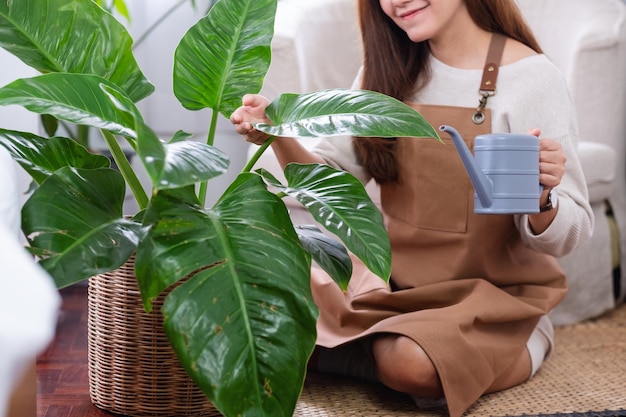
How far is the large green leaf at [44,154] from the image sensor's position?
3.74 feet

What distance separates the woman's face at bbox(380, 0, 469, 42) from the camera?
1.45m

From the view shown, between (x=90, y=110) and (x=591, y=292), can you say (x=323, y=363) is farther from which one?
(x=591, y=292)

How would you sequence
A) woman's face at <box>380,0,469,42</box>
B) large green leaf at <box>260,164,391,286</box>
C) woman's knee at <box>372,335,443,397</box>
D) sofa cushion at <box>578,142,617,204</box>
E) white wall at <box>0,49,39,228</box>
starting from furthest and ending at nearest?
sofa cushion at <box>578,142,617,204</box> → white wall at <box>0,49,39,228</box> → woman's face at <box>380,0,469,42</box> → woman's knee at <box>372,335,443,397</box> → large green leaf at <box>260,164,391,286</box>

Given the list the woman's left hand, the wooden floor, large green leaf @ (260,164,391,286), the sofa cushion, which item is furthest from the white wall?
the sofa cushion

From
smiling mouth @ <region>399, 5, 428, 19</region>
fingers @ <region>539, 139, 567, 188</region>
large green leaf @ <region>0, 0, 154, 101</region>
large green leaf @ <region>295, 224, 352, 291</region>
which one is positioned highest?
smiling mouth @ <region>399, 5, 428, 19</region>

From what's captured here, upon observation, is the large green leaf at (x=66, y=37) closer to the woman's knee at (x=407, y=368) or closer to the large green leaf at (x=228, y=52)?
the large green leaf at (x=228, y=52)

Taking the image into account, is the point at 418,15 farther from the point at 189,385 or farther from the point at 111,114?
the point at 189,385

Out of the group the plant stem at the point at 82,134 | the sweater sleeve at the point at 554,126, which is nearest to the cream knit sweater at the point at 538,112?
the sweater sleeve at the point at 554,126

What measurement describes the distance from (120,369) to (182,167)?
45 centimetres

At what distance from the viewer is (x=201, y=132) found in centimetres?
290

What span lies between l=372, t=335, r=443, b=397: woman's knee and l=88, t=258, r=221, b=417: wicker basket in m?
0.28

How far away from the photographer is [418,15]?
4.77 feet

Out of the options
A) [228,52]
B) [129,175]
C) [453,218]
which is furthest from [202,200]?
[453,218]

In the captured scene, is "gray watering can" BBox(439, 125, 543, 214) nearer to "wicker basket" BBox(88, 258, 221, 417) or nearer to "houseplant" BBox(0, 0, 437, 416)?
"houseplant" BBox(0, 0, 437, 416)
